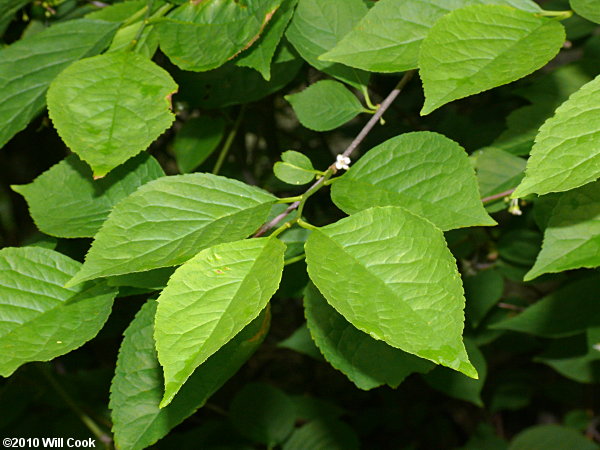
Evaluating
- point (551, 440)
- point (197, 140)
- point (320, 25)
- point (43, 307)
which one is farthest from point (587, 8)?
point (551, 440)

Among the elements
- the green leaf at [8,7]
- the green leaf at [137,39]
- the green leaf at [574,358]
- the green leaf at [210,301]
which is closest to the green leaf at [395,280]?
the green leaf at [210,301]

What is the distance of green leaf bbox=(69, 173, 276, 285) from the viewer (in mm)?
612

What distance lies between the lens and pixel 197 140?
1325mm

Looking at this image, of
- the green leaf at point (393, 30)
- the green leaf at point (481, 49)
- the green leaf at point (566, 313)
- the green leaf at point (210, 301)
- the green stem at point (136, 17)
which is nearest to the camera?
the green leaf at point (210, 301)

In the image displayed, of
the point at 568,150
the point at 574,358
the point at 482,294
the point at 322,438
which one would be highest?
the point at 568,150

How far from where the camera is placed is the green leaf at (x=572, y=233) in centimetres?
65

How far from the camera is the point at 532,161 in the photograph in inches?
21.5

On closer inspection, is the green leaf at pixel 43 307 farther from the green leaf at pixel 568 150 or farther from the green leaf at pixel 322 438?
the green leaf at pixel 322 438

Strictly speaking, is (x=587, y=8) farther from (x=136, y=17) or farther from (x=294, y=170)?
(x=136, y=17)

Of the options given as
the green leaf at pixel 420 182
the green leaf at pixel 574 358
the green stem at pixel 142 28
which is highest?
the green stem at pixel 142 28

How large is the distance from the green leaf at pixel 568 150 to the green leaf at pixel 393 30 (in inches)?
9.7

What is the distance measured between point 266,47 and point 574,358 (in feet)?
3.96

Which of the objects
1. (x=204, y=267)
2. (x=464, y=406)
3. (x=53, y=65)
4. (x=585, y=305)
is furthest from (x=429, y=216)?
(x=464, y=406)

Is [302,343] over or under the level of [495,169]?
under
